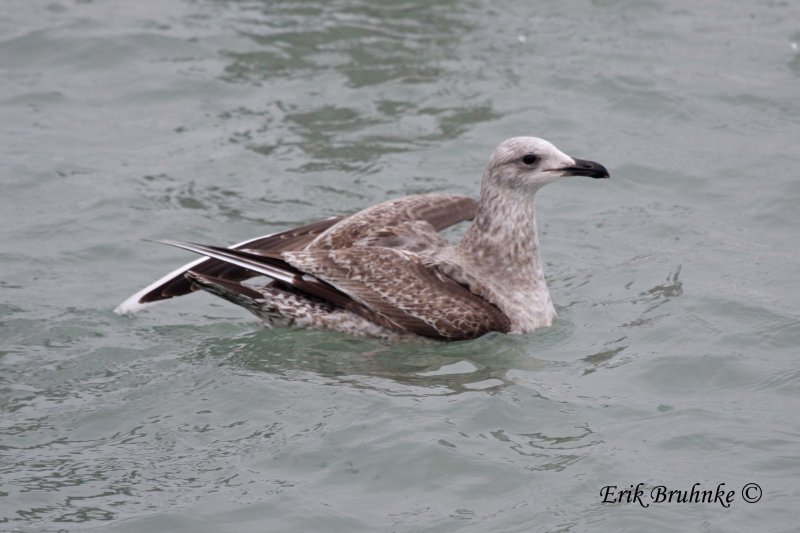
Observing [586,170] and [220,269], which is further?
[220,269]

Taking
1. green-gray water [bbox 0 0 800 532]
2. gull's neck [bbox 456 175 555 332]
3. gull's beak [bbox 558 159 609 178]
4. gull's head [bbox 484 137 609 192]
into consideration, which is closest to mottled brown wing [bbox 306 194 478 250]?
gull's neck [bbox 456 175 555 332]

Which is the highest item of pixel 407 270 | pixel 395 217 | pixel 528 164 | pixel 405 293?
pixel 528 164

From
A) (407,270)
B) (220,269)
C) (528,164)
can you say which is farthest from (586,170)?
(220,269)

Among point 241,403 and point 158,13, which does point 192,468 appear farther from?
point 158,13

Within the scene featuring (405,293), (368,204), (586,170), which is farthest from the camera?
(368,204)

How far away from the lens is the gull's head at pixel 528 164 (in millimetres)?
8766

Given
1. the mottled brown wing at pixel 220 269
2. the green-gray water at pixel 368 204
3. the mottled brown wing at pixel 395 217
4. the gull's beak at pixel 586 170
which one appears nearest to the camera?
the green-gray water at pixel 368 204

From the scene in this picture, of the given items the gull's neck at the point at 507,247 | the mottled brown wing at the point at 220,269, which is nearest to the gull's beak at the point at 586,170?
the gull's neck at the point at 507,247

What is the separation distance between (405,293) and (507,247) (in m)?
0.89

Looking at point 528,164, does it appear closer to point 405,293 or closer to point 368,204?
point 405,293

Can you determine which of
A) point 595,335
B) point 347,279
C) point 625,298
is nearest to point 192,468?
point 347,279

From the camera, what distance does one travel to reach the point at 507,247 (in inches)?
354

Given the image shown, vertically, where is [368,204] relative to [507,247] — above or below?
below

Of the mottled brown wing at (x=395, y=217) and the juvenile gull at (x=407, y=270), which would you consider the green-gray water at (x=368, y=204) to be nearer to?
the juvenile gull at (x=407, y=270)
